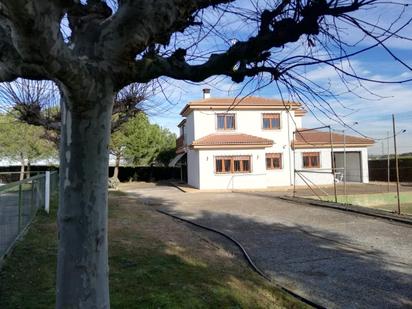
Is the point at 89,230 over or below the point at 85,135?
below

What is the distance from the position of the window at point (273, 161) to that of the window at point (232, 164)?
2.63 meters

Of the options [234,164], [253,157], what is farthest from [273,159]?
[234,164]

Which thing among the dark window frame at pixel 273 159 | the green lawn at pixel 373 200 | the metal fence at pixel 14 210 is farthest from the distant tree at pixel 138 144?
the metal fence at pixel 14 210

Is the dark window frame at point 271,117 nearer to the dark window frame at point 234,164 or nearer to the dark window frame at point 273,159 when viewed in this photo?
the dark window frame at point 273,159

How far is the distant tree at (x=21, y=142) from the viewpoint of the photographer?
4350 cm

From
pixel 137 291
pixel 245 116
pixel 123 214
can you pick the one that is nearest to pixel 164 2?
pixel 137 291

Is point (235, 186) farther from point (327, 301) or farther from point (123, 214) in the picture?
point (327, 301)

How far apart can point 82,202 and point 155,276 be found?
3843 mm

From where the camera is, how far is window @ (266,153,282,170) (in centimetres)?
3547

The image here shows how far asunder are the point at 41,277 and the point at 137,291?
158 cm

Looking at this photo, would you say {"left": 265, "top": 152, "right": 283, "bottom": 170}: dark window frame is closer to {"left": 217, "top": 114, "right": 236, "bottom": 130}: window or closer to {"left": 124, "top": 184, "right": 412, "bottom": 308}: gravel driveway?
{"left": 217, "top": 114, "right": 236, "bottom": 130}: window

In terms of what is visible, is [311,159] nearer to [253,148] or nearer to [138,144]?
[253,148]

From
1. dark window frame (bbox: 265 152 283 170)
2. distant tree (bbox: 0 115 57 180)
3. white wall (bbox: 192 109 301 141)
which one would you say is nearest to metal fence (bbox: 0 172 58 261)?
white wall (bbox: 192 109 301 141)

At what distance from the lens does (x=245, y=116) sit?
117 ft
